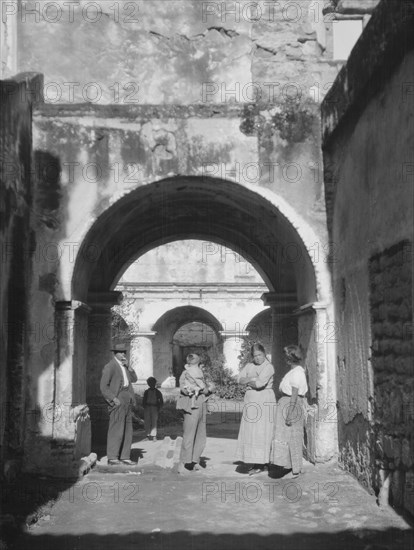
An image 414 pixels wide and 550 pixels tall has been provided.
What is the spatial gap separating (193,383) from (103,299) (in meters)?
3.80

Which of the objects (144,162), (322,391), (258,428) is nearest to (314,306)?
(322,391)

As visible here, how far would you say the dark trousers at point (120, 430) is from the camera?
8.13 metres

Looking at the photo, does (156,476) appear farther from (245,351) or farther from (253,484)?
(245,351)

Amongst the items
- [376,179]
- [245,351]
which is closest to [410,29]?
[376,179]

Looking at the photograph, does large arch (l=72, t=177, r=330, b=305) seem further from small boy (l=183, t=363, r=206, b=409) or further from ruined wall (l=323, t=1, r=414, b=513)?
small boy (l=183, t=363, r=206, b=409)

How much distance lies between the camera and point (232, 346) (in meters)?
24.9

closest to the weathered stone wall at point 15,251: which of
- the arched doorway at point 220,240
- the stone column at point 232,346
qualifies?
the arched doorway at point 220,240

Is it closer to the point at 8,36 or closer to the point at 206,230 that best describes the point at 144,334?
the point at 206,230

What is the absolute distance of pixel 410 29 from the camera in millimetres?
5188

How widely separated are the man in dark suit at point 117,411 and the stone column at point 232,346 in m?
16.2

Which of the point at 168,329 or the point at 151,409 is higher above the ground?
the point at 168,329

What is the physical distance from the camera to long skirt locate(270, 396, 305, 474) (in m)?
7.37

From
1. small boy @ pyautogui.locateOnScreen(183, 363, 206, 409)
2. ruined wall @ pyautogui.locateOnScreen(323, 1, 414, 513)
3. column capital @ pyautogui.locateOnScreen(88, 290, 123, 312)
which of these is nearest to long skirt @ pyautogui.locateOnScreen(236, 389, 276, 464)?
small boy @ pyautogui.locateOnScreen(183, 363, 206, 409)

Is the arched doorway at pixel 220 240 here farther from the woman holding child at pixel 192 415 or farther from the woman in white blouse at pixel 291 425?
the woman holding child at pixel 192 415
